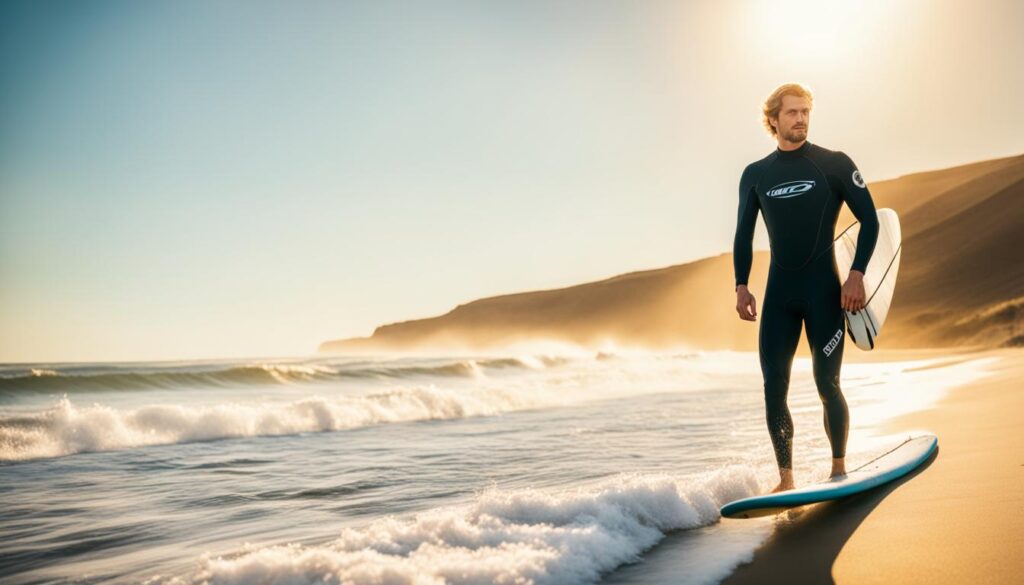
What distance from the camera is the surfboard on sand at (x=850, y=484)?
336 centimetres

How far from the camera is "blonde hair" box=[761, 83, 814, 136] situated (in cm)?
417

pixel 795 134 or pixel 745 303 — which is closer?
pixel 795 134

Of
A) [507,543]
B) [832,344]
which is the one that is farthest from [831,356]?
[507,543]

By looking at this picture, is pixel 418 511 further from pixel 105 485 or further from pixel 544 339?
pixel 544 339

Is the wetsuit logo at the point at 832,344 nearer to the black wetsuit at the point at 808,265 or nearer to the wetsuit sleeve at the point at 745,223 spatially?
the black wetsuit at the point at 808,265

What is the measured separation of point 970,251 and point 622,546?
70.7m

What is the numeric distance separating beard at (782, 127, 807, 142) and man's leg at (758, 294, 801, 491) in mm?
926

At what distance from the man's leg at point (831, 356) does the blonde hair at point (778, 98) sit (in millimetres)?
1050

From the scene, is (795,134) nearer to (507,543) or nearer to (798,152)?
(798,152)

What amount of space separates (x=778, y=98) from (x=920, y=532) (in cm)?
245

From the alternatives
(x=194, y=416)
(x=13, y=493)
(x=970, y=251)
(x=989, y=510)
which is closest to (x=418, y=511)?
(x=989, y=510)

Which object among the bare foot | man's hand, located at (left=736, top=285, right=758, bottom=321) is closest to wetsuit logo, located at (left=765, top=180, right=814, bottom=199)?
man's hand, located at (left=736, top=285, right=758, bottom=321)

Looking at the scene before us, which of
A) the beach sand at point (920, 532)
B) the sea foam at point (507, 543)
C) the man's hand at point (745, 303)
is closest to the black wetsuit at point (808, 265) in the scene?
the man's hand at point (745, 303)

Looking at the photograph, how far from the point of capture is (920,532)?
9.93ft
